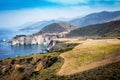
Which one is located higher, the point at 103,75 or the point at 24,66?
the point at 103,75

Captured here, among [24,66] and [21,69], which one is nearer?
[21,69]

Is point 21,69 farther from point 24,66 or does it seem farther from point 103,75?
point 103,75

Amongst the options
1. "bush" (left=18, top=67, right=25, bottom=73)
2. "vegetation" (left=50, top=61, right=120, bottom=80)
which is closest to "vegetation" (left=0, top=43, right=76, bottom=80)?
"bush" (left=18, top=67, right=25, bottom=73)

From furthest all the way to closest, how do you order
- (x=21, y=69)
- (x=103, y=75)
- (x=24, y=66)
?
(x=24, y=66)
(x=21, y=69)
(x=103, y=75)

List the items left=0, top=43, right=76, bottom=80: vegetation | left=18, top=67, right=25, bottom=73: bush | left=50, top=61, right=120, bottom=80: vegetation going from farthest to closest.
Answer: left=18, top=67, right=25, bottom=73: bush → left=0, top=43, right=76, bottom=80: vegetation → left=50, top=61, right=120, bottom=80: vegetation

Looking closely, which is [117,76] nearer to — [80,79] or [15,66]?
[80,79]

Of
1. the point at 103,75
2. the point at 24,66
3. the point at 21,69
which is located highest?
the point at 103,75

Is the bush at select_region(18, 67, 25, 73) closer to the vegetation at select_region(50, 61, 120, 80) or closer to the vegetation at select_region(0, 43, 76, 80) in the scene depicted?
the vegetation at select_region(0, 43, 76, 80)

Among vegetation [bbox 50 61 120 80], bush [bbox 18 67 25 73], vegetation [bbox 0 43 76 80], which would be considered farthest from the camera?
bush [bbox 18 67 25 73]

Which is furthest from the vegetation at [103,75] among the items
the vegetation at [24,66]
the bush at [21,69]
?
the bush at [21,69]

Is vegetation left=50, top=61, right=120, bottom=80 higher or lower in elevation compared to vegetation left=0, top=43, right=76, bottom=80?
higher

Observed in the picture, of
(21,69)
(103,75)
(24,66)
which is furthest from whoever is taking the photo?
(24,66)

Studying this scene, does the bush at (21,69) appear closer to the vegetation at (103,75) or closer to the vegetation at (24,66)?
the vegetation at (24,66)

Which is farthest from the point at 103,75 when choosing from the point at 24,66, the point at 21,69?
the point at 24,66
